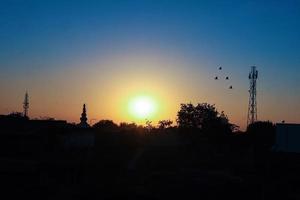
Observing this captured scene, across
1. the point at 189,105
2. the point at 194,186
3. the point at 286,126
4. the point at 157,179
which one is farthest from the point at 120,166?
the point at 189,105

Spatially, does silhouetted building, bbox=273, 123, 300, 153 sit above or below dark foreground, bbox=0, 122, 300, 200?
above

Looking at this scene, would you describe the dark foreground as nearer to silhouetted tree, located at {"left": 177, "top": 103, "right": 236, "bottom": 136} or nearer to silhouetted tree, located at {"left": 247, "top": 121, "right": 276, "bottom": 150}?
silhouetted tree, located at {"left": 247, "top": 121, "right": 276, "bottom": 150}

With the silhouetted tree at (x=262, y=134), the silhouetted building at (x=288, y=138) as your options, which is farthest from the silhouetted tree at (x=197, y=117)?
the silhouetted building at (x=288, y=138)

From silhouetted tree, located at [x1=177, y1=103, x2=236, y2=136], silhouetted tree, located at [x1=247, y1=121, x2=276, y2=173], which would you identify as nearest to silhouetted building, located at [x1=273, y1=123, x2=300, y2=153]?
silhouetted tree, located at [x1=247, y1=121, x2=276, y2=173]

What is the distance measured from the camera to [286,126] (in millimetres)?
48906

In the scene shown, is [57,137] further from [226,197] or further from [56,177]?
[226,197]

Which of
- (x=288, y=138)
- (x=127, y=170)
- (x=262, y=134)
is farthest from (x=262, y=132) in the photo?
(x=127, y=170)

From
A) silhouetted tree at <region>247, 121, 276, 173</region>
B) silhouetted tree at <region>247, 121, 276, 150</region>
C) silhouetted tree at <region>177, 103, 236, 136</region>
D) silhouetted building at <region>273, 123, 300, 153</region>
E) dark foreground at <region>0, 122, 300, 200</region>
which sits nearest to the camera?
dark foreground at <region>0, 122, 300, 200</region>

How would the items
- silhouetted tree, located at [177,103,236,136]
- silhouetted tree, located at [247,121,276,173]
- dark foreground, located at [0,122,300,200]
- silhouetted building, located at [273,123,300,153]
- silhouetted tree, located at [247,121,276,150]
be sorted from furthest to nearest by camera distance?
silhouetted tree, located at [177,103,236,136] < silhouetted tree, located at [247,121,276,150] < silhouetted tree, located at [247,121,276,173] < silhouetted building, located at [273,123,300,153] < dark foreground, located at [0,122,300,200]

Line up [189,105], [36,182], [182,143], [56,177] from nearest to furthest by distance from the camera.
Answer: [36,182], [56,177], [182,143], [189,105]

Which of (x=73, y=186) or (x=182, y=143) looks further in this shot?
(x=182, y=143)

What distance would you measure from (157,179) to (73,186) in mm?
6452

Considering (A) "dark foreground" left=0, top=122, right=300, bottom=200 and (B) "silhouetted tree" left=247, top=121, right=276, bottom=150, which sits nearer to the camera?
(A) "dark foreground" left=0, top=122, right=300, bottom=200

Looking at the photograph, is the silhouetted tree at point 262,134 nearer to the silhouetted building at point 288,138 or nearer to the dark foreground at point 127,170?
the silhouetted building at point 288,138
